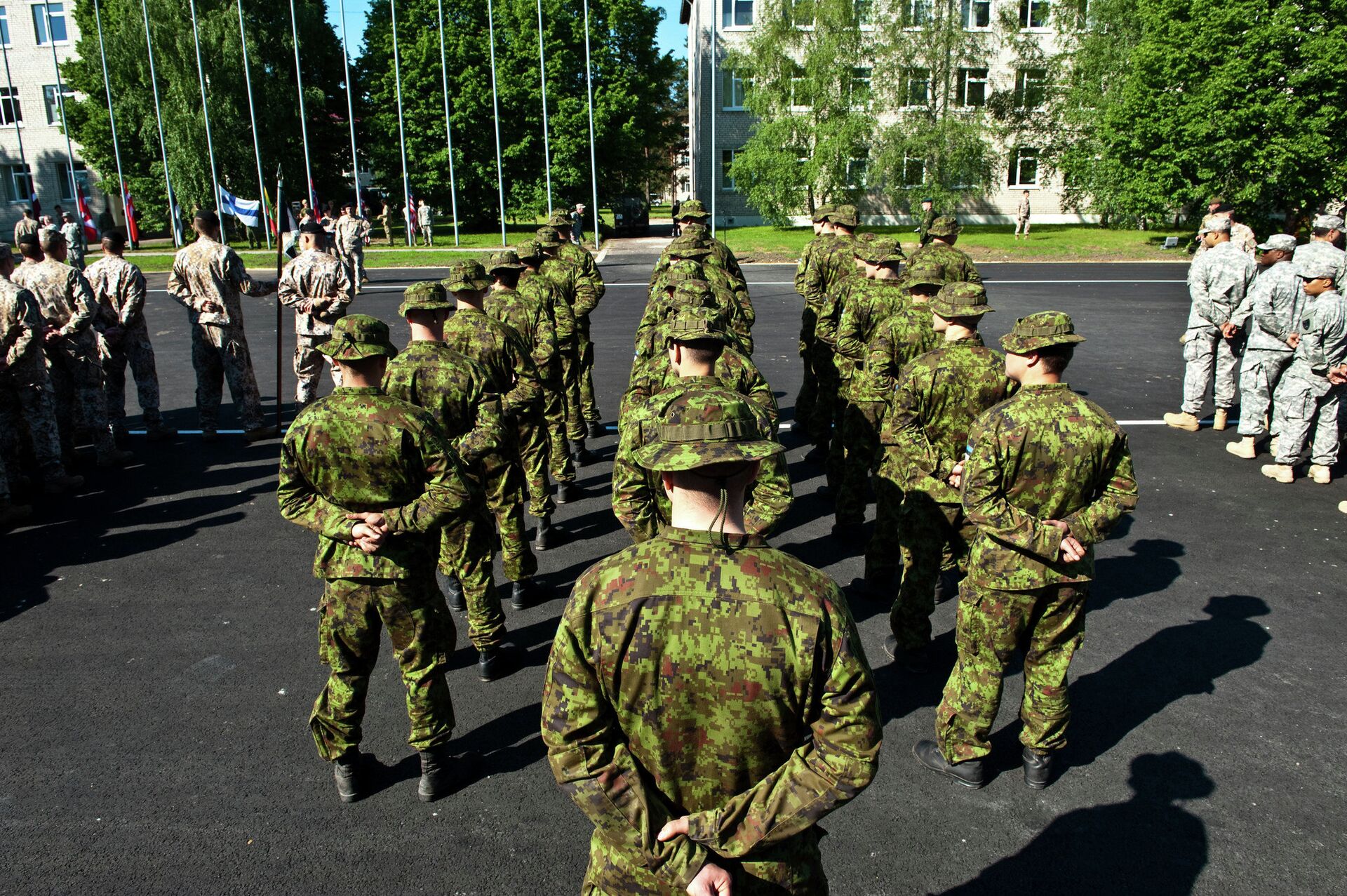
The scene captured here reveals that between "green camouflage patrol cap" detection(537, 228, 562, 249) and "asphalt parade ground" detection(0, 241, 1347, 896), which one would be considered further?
"green camouflage patrol cap" detection(537, 228, 562, 249)

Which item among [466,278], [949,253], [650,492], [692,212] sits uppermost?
[692,212]

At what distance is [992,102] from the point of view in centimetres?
3950

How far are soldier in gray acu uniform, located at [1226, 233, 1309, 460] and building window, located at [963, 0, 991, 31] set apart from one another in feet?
114

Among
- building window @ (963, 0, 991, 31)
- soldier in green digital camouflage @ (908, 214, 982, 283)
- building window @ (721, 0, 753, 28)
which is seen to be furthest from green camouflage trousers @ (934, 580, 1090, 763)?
building window @ (721, 0, 753, 28)

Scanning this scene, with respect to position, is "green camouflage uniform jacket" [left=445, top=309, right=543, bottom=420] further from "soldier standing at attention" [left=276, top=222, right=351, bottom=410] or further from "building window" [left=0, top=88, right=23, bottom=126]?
"building window" [left=0, top=88, right=23, bottom=126]

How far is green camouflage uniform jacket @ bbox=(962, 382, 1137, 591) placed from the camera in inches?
159

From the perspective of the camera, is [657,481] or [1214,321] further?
[1214,321]

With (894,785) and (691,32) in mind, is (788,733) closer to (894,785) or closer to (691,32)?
(894,785)

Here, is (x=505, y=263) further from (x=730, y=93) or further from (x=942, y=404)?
(x=730, y=93)

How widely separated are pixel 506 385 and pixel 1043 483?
3.87m

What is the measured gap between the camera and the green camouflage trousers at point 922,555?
5.28 m

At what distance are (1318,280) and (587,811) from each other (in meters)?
8.96

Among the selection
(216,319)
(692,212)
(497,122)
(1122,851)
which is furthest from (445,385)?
(497,122)

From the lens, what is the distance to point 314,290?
989 cm
